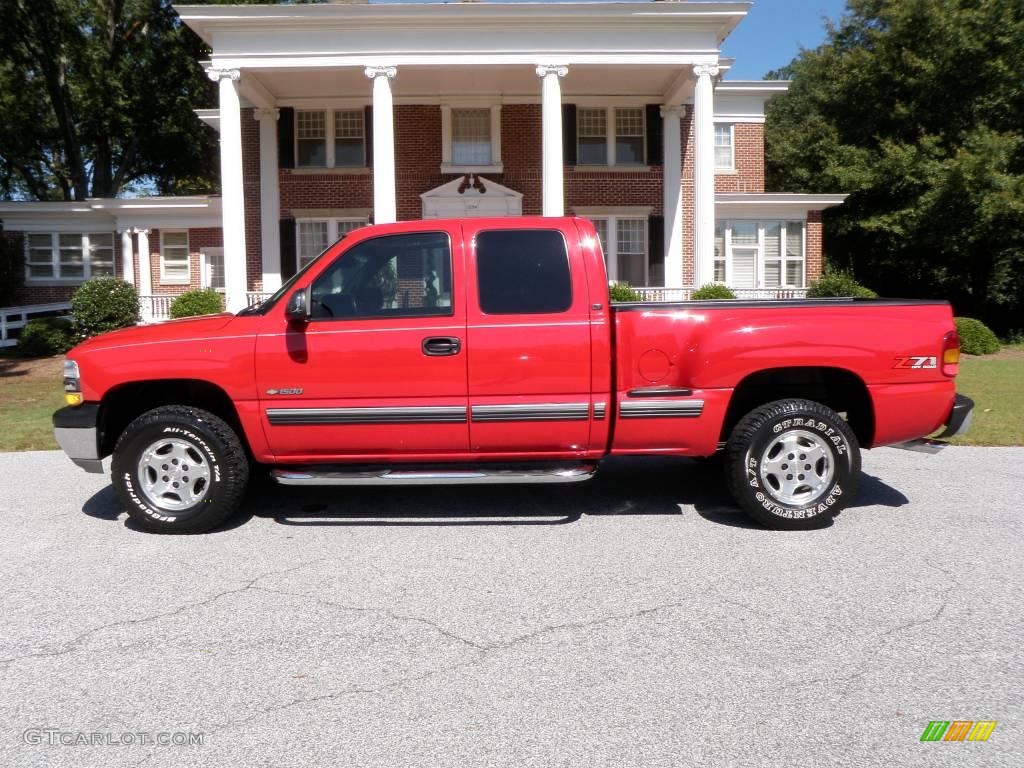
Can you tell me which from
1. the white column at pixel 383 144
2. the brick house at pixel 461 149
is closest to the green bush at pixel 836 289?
the brick house at pixel 461 149

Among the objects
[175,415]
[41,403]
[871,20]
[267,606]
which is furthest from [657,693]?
[871,20]

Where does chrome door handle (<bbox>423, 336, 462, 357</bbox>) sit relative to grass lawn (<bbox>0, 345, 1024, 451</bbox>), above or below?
above

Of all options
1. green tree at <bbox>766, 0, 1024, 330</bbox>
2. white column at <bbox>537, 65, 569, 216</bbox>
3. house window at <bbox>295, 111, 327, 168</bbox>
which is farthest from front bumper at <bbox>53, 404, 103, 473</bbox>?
green tree at <bbox>766, 0, 1024, 330</bbox>

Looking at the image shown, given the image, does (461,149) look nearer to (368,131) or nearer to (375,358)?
(368,131)

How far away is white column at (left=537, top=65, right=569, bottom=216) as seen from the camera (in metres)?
19.5

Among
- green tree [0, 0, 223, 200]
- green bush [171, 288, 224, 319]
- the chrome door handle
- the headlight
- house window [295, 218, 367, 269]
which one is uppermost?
green tree [0, 0, 223, 200]

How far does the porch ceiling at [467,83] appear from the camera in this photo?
20.4 meters

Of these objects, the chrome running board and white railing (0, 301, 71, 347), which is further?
white railing (0, 301, 71, 347)

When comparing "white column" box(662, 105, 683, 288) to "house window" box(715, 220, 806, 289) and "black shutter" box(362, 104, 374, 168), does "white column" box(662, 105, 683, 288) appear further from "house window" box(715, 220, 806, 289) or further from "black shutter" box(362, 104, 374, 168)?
"black shutter" box(362, 104, 374, 168)

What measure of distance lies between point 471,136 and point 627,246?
5202 millimetres

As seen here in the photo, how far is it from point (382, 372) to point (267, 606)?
66.6 inches

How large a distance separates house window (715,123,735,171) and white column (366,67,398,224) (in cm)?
1072

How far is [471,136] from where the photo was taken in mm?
22938

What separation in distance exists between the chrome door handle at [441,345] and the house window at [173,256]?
2227 cm
